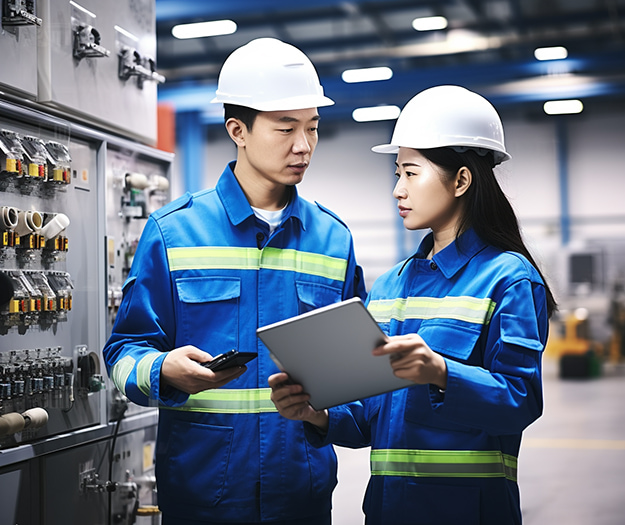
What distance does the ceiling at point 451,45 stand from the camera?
7.16 m

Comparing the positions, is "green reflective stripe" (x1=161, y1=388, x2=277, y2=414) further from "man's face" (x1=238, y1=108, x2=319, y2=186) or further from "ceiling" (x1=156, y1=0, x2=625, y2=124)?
"ceiling" (x1=156, y1=0, x2=625, y2=124)

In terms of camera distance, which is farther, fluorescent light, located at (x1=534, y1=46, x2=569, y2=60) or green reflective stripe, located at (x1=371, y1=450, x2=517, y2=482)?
fluorescent light, located at (x1=534, y1=46, x2=569, y2=60)

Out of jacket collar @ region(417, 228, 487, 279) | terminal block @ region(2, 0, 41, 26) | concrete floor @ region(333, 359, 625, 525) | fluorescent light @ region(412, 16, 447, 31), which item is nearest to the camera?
jacket collar @ region(417, 228, 487, 279)

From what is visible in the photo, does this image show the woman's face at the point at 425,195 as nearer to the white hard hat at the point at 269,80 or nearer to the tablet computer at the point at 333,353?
the white hard hat at the point at 269,80

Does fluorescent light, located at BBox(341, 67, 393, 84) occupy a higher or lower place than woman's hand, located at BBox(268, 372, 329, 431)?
higher

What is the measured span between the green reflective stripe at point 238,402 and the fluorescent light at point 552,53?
6354mm

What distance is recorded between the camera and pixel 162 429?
75.5 inches

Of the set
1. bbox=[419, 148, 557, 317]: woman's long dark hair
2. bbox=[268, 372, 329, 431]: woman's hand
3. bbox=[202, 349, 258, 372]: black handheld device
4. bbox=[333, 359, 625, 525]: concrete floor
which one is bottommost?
bbox=[333, 359, 625, 525]: concrete floor

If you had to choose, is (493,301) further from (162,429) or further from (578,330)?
(578,330)

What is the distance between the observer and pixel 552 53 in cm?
732

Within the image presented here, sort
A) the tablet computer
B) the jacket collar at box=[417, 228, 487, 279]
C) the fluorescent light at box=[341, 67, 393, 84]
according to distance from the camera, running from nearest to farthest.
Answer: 1. the tablet computer
2. the jacket collar at box=[417, 228, 487, 279]
3. the fluorescent light at box=[341, 67, 393, 84]

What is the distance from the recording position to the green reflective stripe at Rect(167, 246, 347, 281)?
74.3 inches

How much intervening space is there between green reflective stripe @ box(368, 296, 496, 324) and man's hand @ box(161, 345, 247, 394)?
0.37 m

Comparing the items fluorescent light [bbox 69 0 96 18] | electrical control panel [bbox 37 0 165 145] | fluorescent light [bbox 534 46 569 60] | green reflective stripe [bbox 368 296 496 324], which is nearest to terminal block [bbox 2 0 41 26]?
electrical control panel [bbox 37 0 165 145]
